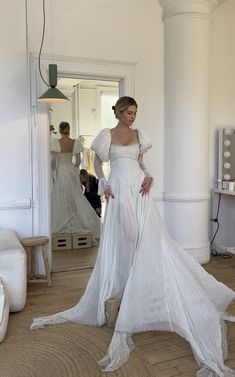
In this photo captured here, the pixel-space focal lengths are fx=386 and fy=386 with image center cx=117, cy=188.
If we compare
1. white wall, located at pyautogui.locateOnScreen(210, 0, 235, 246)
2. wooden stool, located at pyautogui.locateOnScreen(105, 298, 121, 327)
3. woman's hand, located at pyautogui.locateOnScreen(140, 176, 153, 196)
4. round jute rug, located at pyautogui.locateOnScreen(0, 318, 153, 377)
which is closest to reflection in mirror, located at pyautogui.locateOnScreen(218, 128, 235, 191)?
white wall, located at pyautogui.locateOnScreen(210, 0, 235, 246)

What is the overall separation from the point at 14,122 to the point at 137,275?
6.60 feet

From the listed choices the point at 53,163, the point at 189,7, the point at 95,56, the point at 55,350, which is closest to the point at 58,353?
the point at 55,350

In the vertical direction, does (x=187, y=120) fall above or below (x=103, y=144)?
above

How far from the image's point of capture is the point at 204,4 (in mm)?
3996

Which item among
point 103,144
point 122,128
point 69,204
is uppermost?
point 122,128

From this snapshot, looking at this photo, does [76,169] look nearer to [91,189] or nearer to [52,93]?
[91,189]

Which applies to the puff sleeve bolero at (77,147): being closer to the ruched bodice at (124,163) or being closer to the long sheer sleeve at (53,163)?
the long sheer sleeve at (53,163)

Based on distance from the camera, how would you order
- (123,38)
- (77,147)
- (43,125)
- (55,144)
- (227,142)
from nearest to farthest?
(43,125) → (123,38) → (227,142) → (55,144) → (77,147)

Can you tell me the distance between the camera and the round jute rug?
2105 mm

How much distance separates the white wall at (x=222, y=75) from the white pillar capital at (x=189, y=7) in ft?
1.40

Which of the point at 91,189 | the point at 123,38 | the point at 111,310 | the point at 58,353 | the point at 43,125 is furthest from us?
the point at 91,189

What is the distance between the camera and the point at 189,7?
13.0ft

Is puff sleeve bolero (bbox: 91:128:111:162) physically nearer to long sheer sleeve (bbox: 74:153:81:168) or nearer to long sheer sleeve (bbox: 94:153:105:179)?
long sheer sleeve (bbox: 94:153:105:179)

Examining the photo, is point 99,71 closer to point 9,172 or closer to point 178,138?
point 178,138
